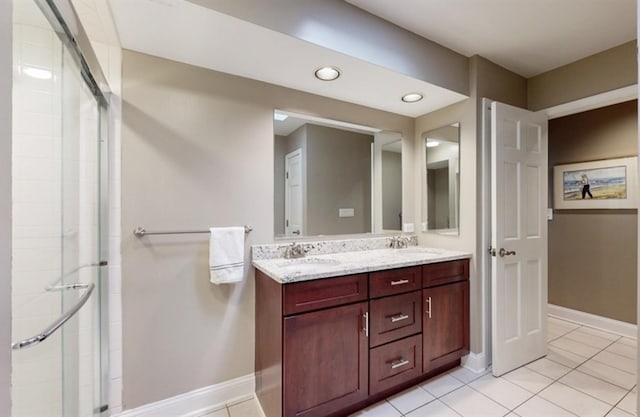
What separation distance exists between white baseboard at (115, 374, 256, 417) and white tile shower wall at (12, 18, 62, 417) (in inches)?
19.9

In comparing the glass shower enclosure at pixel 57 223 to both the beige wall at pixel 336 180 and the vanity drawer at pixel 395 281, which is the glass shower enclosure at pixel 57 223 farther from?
the vanity drawer at pixel 395 281

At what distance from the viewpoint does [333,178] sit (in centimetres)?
238

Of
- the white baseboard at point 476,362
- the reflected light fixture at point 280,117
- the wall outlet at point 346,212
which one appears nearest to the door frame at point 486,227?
the white baseboard at point 476,362

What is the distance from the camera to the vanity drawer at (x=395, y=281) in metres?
1.75

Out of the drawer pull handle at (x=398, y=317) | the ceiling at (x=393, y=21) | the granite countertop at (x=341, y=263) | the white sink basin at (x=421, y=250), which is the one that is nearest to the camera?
the ceiling at (x=393, y=21)

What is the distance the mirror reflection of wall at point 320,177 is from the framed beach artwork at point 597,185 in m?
2.37

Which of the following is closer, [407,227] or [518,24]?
[518,24]

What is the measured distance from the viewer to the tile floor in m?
1.73

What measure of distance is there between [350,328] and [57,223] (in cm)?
155

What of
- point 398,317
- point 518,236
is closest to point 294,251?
point 398,317

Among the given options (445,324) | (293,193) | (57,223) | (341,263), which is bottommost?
(445,324)

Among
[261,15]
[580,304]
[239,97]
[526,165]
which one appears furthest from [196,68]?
[580,304]
